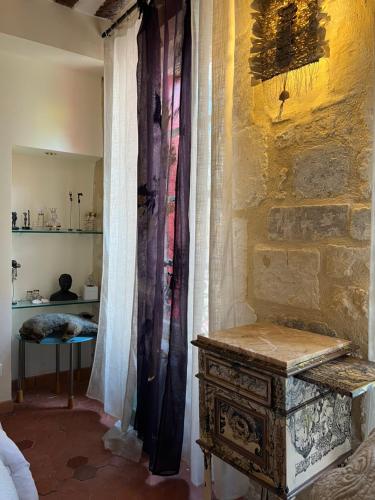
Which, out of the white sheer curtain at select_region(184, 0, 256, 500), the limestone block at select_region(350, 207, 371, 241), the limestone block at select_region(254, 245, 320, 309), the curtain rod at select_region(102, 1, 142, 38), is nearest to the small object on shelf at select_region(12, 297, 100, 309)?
the white sheer curtain at select_region(184, 0, 256, 500)

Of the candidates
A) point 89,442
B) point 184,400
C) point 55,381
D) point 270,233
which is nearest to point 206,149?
point 270,233

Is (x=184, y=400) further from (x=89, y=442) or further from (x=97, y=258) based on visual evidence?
(x=97, y=258)

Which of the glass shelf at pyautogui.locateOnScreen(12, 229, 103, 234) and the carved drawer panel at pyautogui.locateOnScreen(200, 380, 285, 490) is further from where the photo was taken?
the glass shelf at pyautogui.locateOnScreen(12, 229, 103, 234)

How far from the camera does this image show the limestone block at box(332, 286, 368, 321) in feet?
4.19

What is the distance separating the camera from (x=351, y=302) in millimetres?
1312

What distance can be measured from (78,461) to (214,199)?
1582mm

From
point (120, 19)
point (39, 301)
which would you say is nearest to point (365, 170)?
point (120, 19)

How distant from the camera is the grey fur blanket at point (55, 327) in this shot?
8.76ft

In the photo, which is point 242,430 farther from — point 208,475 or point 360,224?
point 360,224

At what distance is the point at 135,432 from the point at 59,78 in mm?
2552

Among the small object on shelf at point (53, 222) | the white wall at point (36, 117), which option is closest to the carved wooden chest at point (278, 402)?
the white wall at point (36, 117)

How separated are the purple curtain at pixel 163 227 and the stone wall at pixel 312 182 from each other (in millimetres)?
292

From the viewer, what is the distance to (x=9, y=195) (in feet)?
8.71

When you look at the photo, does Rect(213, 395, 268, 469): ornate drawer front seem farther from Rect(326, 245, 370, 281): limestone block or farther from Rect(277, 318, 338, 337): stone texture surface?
Rect(326, 245, 370, 281): limestone block
